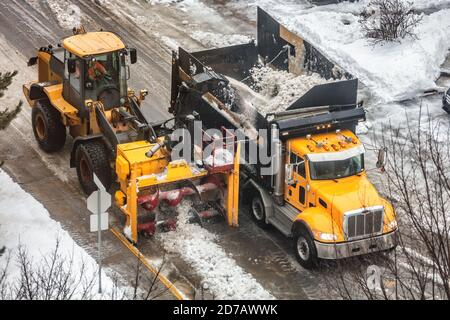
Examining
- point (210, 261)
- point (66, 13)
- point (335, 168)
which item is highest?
point (335, 168)

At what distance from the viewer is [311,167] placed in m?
16.9

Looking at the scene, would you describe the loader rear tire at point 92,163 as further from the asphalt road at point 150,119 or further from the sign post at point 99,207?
the sign post at point 99,207

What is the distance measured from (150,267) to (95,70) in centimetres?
484

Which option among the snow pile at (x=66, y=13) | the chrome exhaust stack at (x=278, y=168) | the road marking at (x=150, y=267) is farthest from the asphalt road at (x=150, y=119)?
the chrome exhaust stack at (x=278, y=168)

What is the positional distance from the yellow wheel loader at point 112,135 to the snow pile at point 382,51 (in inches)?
318

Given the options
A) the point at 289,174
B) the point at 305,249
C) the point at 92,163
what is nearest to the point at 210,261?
the point at 305,249

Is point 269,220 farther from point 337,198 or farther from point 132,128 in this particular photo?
point 132,128

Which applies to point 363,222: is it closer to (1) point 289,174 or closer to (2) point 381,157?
(2) point 381,157

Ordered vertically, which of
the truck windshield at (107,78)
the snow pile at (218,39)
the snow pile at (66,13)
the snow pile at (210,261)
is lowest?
the snow pile at (210,261)

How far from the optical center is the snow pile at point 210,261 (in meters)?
16.1

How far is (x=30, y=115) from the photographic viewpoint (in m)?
22.6
